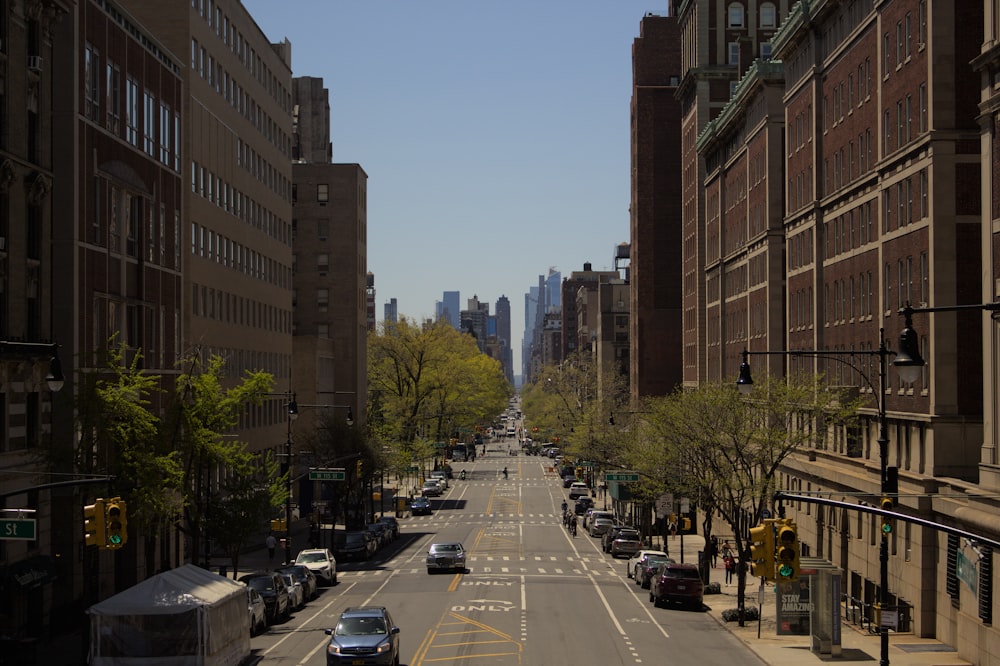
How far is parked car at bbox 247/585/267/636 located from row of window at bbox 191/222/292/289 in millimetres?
30609

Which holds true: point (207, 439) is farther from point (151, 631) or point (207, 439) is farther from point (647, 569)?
point (647, 569)

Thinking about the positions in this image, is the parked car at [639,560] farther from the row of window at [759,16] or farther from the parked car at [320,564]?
the row of window at [759,16]

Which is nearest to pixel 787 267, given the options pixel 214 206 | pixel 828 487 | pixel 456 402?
pixel 828 487

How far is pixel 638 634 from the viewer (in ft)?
137

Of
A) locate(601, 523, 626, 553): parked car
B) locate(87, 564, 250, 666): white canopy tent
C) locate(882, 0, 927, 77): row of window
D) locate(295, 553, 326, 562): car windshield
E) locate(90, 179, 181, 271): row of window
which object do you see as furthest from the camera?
locate(601, 523, 626, 553): parked car

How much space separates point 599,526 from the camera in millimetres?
87938

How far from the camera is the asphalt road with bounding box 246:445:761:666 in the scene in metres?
37.0

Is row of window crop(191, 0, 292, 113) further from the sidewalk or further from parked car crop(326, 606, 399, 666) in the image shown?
parked car crop(326, 606, 399, 666)

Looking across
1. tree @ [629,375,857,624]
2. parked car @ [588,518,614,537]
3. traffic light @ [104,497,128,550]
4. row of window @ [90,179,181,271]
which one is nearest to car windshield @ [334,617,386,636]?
traffic light @ [104,497,128,550]

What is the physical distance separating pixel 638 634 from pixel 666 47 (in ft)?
322

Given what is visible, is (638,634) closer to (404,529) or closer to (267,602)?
(267,602)

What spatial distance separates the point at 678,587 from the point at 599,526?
38657mm

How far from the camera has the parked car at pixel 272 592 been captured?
44.1 meters

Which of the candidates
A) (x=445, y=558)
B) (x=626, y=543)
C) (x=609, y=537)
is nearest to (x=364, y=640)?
(x=445, y=558)
